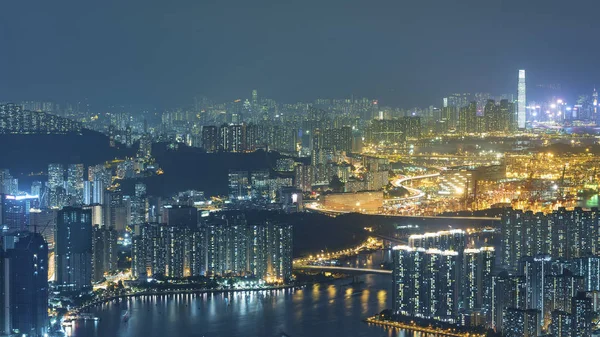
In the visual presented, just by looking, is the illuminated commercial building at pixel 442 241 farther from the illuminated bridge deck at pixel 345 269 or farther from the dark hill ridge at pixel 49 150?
the dark hill ridge at pixel 49 150

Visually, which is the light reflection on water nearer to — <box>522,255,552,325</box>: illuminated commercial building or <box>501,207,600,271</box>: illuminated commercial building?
<box>522,255,552,325</box>: illuminated commercial building

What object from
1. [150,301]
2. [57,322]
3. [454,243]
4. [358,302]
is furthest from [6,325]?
[454,243]

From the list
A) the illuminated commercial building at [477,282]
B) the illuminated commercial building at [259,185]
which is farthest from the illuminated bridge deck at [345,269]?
the illuminated commercial building at [259,185]

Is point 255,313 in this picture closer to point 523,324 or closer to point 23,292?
point 23,292

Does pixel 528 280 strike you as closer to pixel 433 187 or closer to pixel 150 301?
pixel 150 301

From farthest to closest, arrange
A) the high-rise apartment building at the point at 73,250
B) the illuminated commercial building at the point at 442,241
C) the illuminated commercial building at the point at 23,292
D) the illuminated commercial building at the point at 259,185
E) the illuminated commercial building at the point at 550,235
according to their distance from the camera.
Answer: the illuminated commercial building at the point at 259,185, the illuminated commercial building at the point at 550,235, the high-rise apartment building at the point at 73,250, the illuminated commercial building at the point at 442,241, the illuminated commercial building at the point at 23,292

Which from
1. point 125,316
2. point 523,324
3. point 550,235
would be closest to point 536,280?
point 523,324

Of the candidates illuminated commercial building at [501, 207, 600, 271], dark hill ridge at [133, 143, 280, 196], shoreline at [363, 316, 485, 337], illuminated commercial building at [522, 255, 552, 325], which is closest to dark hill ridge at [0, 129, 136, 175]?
dark hill ridge at [133, 143, 280, 196]
